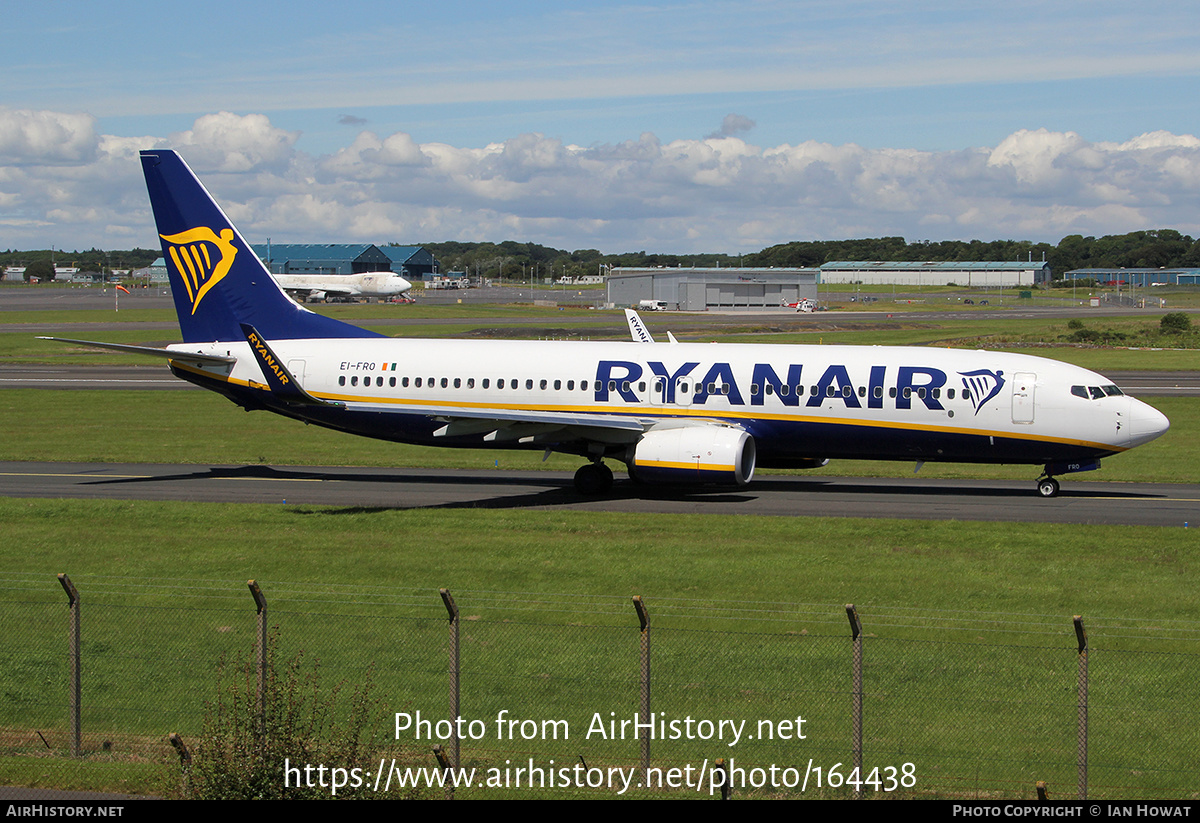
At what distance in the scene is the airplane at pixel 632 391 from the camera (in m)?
31.1

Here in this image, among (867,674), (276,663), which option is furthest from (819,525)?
(276,663)

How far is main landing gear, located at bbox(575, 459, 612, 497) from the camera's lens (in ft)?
111

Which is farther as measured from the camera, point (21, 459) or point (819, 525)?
point (21, 459)

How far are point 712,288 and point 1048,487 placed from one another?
435 ft

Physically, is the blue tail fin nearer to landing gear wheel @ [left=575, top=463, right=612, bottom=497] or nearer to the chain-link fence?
landing gear wheel @ [left=575, top=463, right=612, bottom=497]

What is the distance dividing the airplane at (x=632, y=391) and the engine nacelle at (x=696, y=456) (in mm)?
41

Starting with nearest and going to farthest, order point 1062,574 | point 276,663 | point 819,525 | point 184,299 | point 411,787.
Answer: point 411,787, point 276,663, point 1062,574, point 819,525, point 184,299

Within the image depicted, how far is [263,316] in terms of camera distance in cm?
3769

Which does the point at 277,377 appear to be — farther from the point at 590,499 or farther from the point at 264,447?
the point at 264,447

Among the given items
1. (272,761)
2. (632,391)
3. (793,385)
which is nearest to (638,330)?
(632,391)

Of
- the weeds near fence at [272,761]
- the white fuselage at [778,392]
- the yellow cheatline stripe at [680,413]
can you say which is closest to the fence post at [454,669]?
the weeds near fence at [272,761]

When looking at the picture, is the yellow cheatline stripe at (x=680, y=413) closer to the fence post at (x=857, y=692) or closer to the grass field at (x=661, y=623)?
the grass field at (x=661, y=623)

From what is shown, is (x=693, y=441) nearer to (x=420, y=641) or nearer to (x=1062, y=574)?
(x=1062, y=574)
